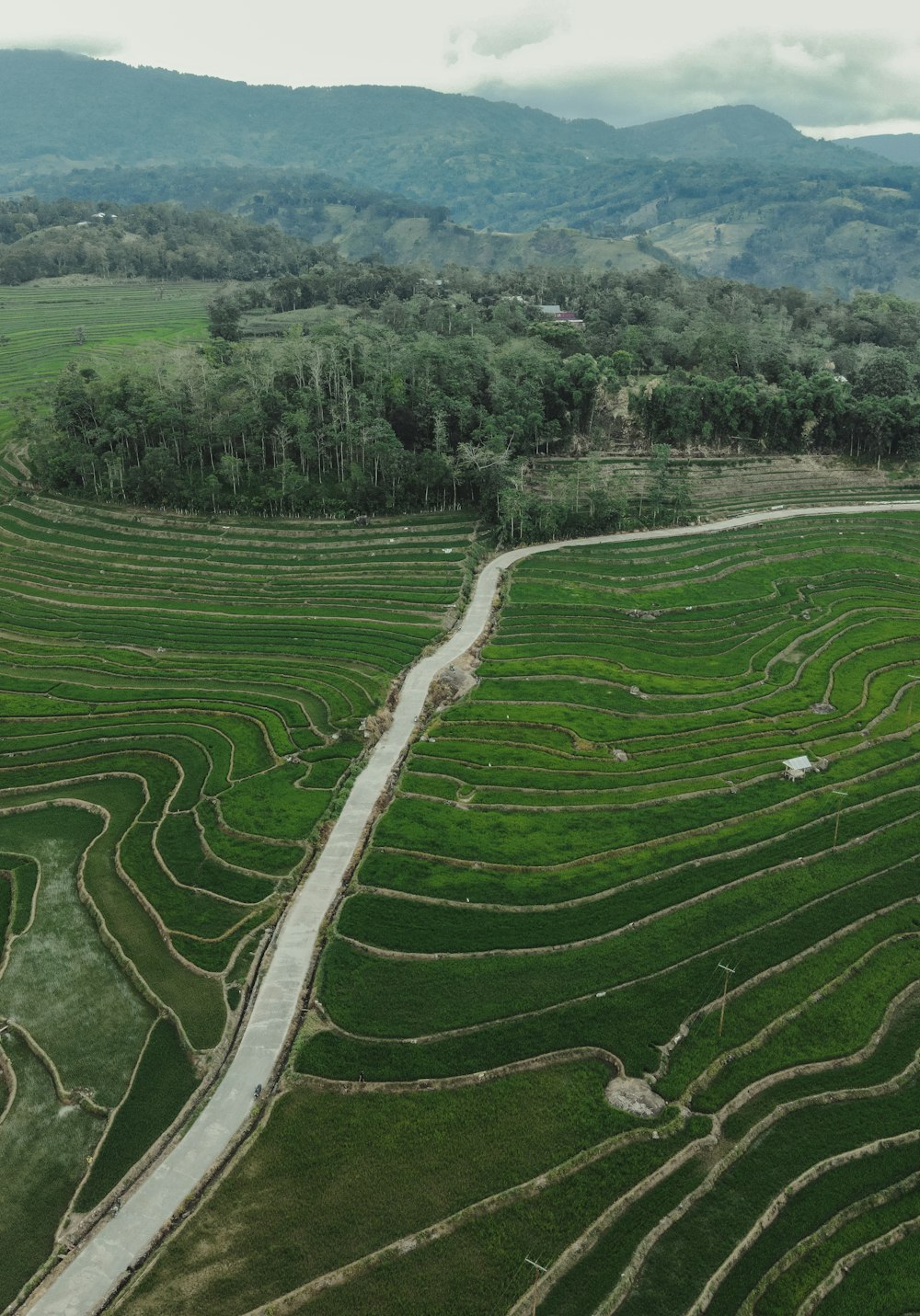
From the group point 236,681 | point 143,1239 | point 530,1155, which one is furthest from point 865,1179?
point 236,681

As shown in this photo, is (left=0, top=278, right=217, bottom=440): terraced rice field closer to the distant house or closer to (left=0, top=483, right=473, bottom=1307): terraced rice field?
(left=0, top=483, right=473, bottom=1307): terraced rice field

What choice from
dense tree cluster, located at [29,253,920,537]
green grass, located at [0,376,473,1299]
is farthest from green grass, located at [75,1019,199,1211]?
dense tree cluster, located at [29,253,920,537]

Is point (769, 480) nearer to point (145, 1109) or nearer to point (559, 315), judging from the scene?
point (559, 315)

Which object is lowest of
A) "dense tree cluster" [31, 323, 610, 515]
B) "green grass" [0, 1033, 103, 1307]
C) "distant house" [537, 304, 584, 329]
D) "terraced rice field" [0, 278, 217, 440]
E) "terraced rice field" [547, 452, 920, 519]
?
"green grass" [0, 1033, 103, 1307]

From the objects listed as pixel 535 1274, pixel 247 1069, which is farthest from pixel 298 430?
pixel 535 1274

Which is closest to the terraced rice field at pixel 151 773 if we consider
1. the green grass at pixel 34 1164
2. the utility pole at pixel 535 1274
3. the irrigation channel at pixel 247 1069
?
the green grass at pixel 34 1164

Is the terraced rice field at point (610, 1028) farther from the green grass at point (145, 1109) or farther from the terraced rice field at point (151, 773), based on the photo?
the terraced rice field at point (151, 773)
